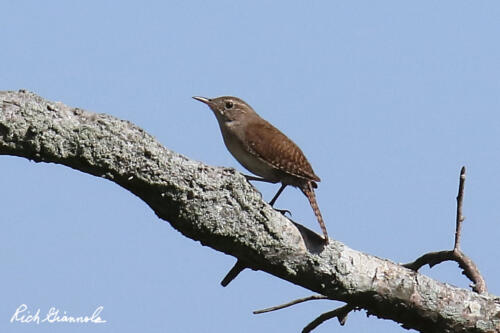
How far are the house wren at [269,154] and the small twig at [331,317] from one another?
0.64m

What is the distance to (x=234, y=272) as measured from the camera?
4.18 meters

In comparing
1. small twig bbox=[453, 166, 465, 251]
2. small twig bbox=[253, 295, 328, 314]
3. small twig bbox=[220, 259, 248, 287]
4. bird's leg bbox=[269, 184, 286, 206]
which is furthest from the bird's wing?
small twig bbox=[220, 259, 248, 287]

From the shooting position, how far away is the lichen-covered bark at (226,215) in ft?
11.1

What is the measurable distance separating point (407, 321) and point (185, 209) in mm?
1464

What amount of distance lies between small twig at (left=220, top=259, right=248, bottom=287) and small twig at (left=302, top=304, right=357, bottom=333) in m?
0.70

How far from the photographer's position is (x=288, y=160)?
5301 mm

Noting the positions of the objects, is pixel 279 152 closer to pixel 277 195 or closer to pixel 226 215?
pixel 277 195

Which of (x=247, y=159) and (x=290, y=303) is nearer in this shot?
(x=290, y=303)

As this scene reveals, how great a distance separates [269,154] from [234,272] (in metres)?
1.34

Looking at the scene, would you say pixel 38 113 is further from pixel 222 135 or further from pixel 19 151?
pixel 222 135

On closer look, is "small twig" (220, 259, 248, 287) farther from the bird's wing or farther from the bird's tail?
the bird's wing

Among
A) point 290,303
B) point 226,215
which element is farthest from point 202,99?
point 226,215

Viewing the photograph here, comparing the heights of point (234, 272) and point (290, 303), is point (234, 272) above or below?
below

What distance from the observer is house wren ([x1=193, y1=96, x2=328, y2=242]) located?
17.4 feet
